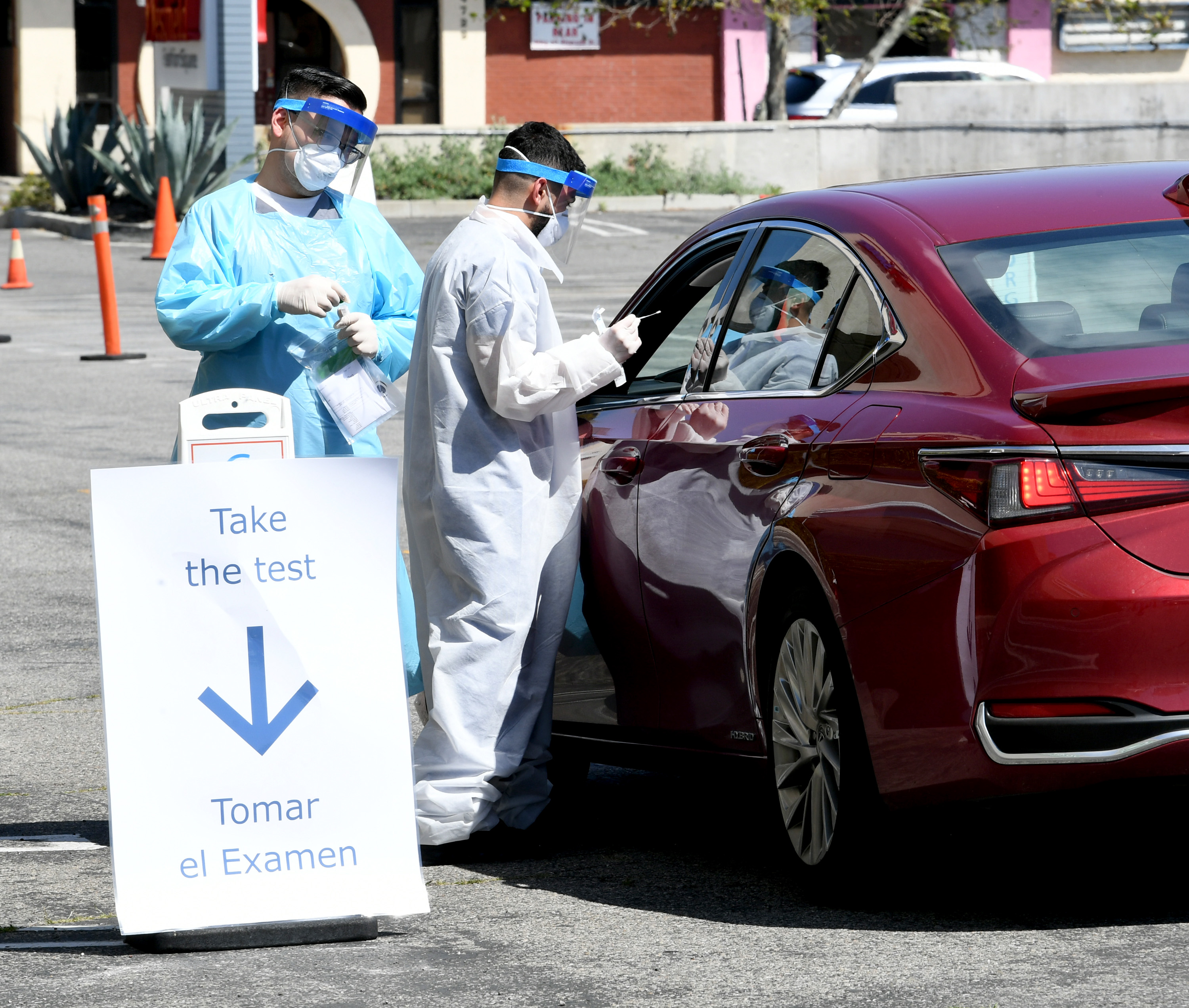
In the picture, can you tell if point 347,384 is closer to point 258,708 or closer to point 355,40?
point 258,708

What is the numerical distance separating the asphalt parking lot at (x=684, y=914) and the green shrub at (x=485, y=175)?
77.0 ft

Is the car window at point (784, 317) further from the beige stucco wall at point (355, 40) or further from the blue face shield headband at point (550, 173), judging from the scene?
the beige stucco wall at point (355, 40)

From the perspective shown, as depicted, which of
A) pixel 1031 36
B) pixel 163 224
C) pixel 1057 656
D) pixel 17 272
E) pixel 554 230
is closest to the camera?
pixel 1057 656

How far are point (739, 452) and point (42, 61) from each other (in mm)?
30692

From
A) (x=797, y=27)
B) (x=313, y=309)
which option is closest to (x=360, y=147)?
(x=313, y=309)

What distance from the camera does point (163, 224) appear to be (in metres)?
24.6

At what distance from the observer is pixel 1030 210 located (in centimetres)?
480

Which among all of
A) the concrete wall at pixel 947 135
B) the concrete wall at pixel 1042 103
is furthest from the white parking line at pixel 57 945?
the concrete wall at pixel 1042 103

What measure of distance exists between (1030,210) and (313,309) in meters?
1.85

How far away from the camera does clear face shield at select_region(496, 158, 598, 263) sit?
17.7 feet

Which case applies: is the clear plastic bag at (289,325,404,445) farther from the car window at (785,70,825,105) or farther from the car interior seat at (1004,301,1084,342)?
the car window at (785,70,825,105)

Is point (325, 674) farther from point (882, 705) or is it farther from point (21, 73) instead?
point (21, 73)

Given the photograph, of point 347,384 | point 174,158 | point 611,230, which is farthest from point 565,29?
point 347,384

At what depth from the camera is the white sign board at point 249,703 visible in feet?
14.4
